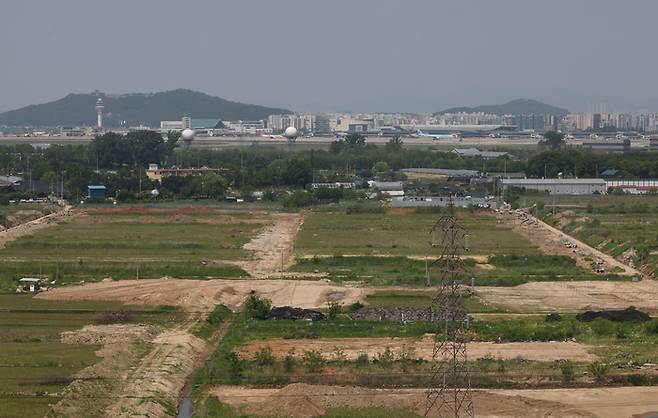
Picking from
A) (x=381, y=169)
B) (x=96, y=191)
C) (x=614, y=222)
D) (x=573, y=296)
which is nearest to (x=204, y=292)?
(x=573, y=296)

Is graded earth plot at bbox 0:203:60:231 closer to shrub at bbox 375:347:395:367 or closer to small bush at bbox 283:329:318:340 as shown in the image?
small bush at bbox 283:329:318:340

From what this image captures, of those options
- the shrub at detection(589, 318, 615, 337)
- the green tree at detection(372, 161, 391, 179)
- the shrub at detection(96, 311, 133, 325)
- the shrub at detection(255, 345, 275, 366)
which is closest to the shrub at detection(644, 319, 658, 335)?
the shrub at detection(589, 318, 615, 337)

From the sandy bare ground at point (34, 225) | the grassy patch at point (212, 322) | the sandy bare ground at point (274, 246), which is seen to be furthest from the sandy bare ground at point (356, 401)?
the sandy bare ground at point (34, 225)

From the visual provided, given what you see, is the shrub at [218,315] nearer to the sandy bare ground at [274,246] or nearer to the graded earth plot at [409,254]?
the graded earth plot at [409,254]

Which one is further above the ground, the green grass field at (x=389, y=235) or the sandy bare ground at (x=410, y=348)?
the sandy bare ground at (x=410, y=348)

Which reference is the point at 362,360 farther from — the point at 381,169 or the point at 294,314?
the point at 381,169

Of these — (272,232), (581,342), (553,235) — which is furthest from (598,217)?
(581,342)
